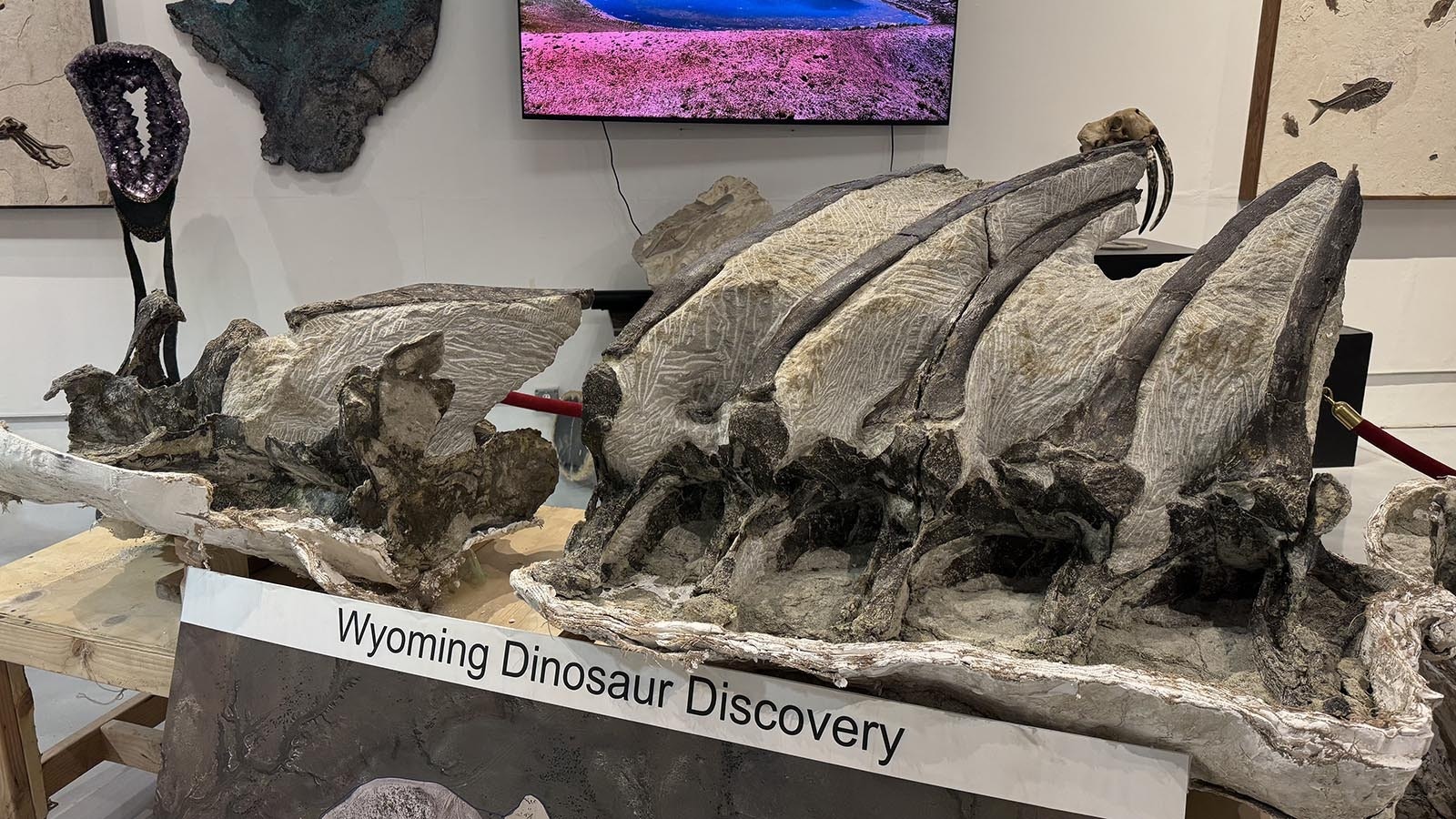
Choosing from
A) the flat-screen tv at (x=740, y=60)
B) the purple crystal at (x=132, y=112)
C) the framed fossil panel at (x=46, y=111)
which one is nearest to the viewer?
the purple crystal at (x=132, y=112)

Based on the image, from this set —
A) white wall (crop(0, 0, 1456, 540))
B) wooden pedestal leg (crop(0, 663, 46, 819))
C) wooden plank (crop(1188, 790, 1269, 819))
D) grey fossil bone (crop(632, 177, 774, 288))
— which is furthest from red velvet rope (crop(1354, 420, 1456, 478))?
wooden pedestal leg (crop(0, 663, 46, 819))

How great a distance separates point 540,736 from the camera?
1156 mm

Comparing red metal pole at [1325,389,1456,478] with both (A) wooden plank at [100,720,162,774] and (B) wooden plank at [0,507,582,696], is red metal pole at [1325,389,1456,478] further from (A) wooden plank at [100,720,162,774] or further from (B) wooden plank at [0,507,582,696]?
(A) wooden plank at [100,720,162,774]

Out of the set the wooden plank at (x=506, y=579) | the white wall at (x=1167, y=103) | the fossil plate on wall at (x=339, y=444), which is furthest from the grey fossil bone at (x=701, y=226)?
the fossil plate on wall at (x=339, y=444)

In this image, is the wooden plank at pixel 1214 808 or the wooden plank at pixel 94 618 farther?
the wooden plank at pixel 94 618

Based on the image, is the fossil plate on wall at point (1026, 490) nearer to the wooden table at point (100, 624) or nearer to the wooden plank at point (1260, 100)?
the wooden table at point (100, 624)

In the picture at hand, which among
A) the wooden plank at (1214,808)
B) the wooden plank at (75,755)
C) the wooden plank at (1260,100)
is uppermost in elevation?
the wooden plank at (1260,100)

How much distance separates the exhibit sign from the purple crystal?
194 centimetres

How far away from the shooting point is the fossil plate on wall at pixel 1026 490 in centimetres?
101

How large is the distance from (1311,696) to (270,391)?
5.05 ft

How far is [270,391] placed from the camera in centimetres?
157

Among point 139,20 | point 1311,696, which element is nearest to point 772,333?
point 1311,696

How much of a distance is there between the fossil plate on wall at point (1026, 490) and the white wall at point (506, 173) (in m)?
2.06

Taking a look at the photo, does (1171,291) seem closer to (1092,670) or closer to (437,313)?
(1092,670)
